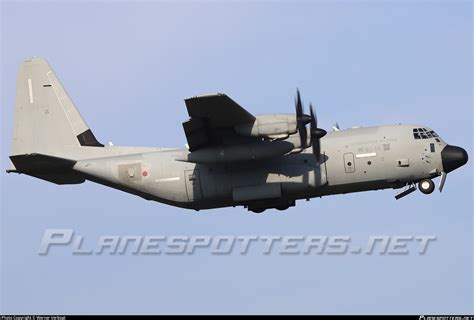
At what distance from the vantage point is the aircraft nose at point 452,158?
25.8 metres

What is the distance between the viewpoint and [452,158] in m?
25.8

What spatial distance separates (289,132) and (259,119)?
37.5 inches

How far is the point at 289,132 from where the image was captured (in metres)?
23.7

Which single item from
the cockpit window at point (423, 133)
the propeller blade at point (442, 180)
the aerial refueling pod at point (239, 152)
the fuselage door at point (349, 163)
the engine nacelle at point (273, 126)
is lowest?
the propeller blade at point (442, 180)

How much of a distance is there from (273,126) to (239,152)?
64.7 inches

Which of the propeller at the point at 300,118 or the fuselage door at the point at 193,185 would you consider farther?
the fuselage door at the point at 193,185

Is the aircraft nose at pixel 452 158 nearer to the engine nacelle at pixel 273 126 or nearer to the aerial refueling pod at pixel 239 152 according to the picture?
the aerial refueling pod at pixel 239 152

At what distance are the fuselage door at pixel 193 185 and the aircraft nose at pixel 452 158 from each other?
25.4ft

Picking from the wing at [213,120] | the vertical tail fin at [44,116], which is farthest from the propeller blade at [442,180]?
the vertical tail fin at [44,116]

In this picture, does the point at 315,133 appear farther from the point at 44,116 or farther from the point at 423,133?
the point at 44,116

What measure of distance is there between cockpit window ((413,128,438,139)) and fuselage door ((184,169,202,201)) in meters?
7.01

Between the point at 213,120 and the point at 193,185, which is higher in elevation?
the point at 213,120

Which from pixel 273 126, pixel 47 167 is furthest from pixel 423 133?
pixel 47 167

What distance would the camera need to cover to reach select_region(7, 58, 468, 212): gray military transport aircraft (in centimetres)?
2441
